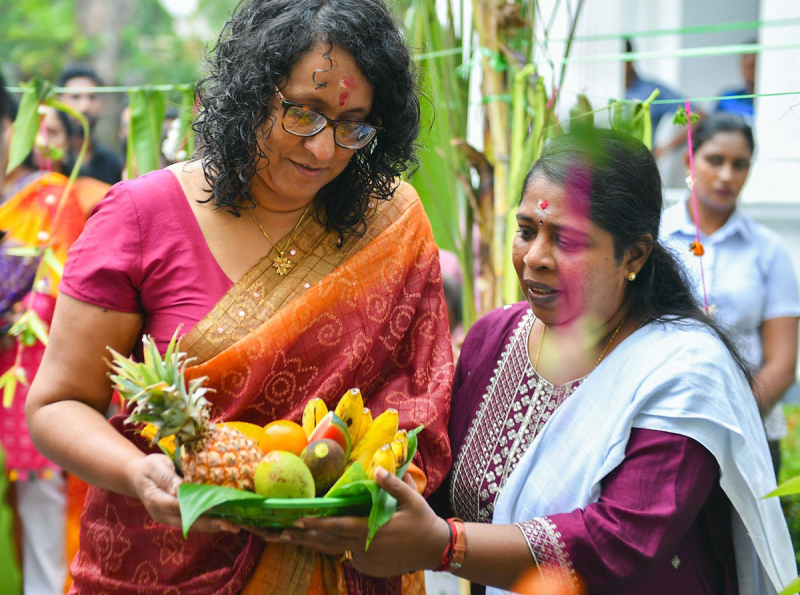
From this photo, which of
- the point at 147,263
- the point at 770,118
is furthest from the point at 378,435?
the point at 770,118

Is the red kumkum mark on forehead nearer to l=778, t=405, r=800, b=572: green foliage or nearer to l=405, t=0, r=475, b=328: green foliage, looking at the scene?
l=405, t=0, r=475, b=328: green foliage

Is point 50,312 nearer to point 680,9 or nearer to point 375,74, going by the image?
point 375,74

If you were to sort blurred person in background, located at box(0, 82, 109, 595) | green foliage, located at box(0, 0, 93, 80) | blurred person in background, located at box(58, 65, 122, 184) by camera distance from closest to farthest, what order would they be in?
blurred person in background, located at box(0, 82, 109, 595)
blurred person in background, located at box(58, 65, 122, 184)
green foliage, located at box(0, 0, 93, 80)

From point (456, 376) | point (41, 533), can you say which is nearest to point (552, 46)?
point (456, 376)

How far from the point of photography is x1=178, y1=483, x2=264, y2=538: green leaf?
1419 millimetres

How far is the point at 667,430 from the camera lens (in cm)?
190

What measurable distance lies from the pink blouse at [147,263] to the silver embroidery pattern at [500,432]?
74 centimetres

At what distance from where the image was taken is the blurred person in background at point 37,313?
3.54 metres

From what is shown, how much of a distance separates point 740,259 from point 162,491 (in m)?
2.69

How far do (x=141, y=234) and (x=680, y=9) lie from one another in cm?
575

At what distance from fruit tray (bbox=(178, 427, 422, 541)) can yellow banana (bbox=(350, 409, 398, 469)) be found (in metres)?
0.14

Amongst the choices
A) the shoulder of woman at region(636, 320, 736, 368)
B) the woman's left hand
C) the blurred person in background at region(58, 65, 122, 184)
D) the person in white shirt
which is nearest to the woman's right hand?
the woman's left hand

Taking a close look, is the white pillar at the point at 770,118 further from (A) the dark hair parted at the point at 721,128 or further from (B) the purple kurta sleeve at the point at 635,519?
(B) the purple kurta sleeve at the point at 635,519

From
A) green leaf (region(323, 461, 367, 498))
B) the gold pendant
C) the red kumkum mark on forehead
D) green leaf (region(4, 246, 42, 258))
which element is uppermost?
the red kumkum mark on forehead
